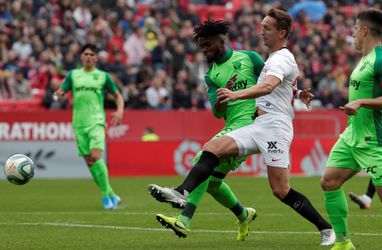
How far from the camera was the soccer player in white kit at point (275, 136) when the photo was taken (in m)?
10.3

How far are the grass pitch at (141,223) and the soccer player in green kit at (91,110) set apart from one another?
828 mm

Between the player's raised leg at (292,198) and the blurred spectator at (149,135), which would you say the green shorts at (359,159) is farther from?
the blurred spectator at (149,135)

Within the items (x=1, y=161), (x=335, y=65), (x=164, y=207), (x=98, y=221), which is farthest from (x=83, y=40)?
(x=98, y=221)

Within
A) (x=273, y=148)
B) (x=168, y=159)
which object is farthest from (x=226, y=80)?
(x=168, y=159)

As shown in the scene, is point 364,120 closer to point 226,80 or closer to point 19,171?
point 226,80

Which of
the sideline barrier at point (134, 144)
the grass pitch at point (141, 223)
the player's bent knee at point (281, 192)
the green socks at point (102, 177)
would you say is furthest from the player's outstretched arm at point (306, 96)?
the sideline barrier at point (134, 144)

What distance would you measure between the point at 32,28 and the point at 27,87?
263cm

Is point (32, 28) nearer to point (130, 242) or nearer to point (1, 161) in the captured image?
point (1, 161)

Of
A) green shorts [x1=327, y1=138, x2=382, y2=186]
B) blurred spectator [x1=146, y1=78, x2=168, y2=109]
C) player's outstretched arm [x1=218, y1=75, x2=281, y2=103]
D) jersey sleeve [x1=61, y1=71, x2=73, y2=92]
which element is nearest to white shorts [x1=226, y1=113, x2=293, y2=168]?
player's outstretched arm [x1=218, y1=75, x2=281, y2=103]

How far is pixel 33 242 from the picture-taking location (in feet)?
35.9

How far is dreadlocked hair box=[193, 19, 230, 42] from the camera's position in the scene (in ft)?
35.2

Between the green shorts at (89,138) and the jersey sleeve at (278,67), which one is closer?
the jersey sleeve at (278,67)

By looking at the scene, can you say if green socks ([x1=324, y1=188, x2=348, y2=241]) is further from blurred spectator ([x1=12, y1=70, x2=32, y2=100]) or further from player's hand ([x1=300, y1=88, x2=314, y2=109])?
blurred spectator ([x1=12, y1=70, x2=32, y2=100])

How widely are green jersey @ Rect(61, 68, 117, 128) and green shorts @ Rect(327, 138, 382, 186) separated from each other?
757 centimetres
